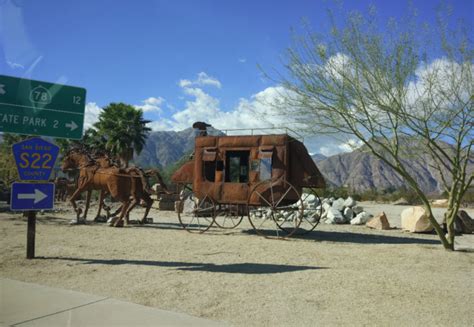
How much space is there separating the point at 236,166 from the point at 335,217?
6533 mm

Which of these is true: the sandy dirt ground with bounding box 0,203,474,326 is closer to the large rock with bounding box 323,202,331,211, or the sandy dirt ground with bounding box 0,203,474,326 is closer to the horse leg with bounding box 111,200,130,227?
the horse leg with bounding box 111,200,130,227

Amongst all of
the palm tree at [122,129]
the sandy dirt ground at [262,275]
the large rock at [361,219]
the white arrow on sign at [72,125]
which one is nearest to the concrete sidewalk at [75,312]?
the sandy dirt ground at [262,275]

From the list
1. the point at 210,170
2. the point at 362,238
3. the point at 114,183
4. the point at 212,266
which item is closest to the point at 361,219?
the point at 362,238

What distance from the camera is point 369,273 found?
726 centimetres

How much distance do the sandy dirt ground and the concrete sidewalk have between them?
0.31m

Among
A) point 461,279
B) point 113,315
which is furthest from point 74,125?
point 461,279

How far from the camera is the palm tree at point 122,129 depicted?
3475 cm

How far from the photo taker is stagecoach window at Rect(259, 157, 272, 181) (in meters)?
12.8

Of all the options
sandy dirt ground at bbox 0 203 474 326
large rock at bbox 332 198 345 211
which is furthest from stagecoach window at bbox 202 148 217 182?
large rock at bbox 332 198 345 211

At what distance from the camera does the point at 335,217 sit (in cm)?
1830

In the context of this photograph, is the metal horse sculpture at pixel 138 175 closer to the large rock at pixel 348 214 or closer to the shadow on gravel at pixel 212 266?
the shadow on gravel at pixel 212 266

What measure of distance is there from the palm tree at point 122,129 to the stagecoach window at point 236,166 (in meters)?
21.7

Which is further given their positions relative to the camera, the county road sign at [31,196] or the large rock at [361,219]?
Result: the large rock at [361,219]

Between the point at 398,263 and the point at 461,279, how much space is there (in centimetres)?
147
